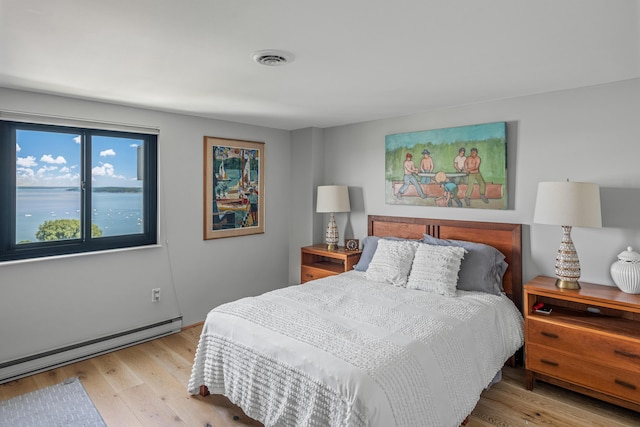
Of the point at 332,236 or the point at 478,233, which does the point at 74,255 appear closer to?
the point at 332,236

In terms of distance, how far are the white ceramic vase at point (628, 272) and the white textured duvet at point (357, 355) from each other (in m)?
0.71

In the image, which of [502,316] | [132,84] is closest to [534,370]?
[502,316]

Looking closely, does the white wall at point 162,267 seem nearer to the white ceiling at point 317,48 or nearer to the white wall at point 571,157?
the white ceiling at point 317,48

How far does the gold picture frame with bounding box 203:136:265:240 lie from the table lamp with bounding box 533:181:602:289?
2.89m

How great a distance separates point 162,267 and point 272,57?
2.46 meters

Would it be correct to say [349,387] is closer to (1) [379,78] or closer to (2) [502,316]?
(2) [502,316]

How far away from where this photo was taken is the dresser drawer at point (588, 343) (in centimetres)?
227

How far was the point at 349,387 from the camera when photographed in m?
1.73

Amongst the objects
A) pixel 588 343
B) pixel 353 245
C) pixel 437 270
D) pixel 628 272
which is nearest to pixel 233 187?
pixel 353 245

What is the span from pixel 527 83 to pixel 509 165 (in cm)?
70

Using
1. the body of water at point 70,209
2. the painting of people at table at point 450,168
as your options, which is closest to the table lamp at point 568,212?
the painting of people at table at point 450,168

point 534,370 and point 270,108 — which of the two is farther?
point 270,108

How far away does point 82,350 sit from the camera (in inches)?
124

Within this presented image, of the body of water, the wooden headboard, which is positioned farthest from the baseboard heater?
the wooden headboard
